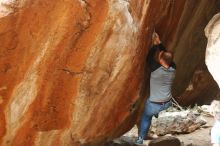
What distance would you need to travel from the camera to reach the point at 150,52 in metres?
7.48

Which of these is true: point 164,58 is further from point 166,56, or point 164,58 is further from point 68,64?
point 68,64

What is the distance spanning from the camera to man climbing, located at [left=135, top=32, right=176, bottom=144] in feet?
24.1

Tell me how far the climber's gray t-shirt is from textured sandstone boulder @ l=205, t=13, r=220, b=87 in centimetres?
72

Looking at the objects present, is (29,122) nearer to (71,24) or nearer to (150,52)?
(71,24)

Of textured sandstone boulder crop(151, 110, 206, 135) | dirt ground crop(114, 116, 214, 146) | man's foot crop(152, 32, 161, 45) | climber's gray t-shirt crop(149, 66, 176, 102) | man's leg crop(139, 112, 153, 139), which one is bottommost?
dirt ground crop(114, 116, 214, 146)

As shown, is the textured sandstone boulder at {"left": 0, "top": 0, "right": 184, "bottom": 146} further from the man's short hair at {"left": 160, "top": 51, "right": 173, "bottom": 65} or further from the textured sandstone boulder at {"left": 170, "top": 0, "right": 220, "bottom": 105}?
the textured sandstone boulder at {"left": 170, "top": 0, "right": 220, "bottom": 105}

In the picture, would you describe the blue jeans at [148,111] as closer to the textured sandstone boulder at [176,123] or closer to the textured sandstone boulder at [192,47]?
the textured sandstone boulder at [192,47]

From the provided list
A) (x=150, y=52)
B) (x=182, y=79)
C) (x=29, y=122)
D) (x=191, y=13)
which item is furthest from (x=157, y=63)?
(x=182, y=79)

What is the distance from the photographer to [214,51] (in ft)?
23.2

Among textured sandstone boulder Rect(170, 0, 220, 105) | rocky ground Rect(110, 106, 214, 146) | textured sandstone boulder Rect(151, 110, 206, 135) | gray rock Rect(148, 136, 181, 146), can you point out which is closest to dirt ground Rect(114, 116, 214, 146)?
rocky ground Rect(110, 106, 214, 146)

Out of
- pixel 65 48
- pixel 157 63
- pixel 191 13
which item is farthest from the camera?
pixel 191 13

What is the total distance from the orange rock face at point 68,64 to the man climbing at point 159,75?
216 mm

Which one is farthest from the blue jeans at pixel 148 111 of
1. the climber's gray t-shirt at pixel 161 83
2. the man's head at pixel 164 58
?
the man's head at pixel 164 58

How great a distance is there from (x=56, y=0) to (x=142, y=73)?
2.33m
